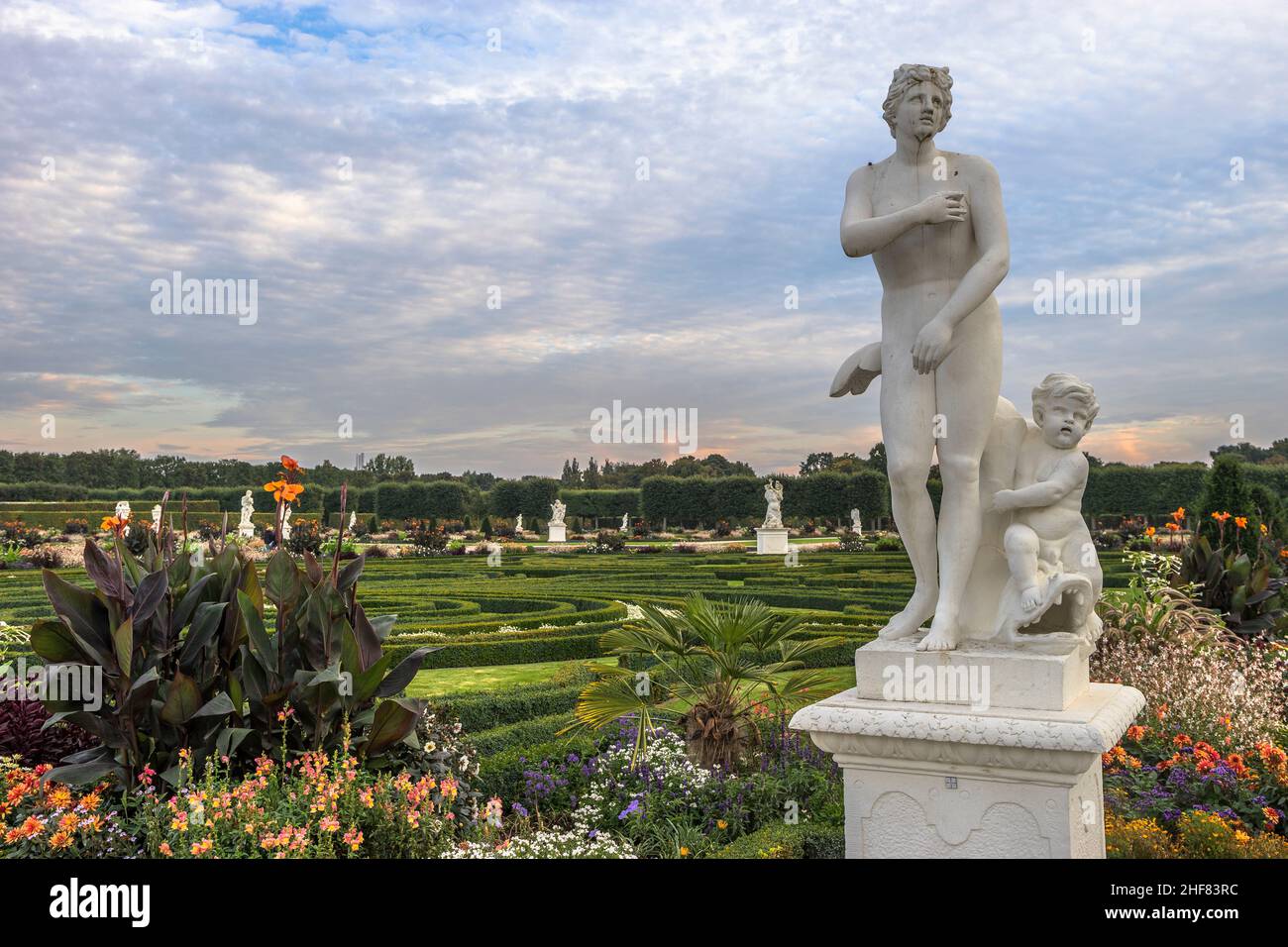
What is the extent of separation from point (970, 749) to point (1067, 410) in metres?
1.26

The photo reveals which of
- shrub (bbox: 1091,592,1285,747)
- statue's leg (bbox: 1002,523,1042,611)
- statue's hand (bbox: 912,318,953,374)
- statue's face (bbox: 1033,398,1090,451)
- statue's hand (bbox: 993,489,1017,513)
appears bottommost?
shrub (bbox: 1091,592,1285,747)

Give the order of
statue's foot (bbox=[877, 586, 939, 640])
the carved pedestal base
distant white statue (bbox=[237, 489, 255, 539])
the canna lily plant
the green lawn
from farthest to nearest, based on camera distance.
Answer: distant white statue (bbox=[237, 489, 255, 539])
the green lawn
the canna lily plant
statue's foot (bbox=[877, 586, 939, 640])
the carved pedestal base

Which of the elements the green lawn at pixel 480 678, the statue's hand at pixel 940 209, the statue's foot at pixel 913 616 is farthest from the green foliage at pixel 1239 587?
the statue's hand at pixel 940 209

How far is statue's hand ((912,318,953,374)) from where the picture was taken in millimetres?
3152

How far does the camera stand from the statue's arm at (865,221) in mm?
3209

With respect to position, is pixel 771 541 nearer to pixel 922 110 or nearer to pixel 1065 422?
pixel 1065 422

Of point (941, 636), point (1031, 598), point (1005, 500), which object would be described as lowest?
point (941, 636)

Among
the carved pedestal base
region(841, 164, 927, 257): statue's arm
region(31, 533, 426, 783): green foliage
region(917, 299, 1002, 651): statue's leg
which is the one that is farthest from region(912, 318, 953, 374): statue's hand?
region(31, 533, 426, 783): green foliage

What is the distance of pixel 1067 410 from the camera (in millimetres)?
3336

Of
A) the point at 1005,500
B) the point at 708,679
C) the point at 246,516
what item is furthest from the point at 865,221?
the point at 246,516

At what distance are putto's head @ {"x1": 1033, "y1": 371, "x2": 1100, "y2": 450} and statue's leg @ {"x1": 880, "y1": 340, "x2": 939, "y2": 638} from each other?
0.42 metres

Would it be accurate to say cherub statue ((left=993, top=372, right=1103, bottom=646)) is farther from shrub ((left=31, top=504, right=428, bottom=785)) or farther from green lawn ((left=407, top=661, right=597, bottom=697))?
green lawn ((left=407, top=661, right=597, bottom=697))

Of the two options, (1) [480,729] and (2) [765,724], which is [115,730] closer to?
(1) [480,729]

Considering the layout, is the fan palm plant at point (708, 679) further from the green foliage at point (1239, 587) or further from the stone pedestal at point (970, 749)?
the green foliage at point (1239, 587)
